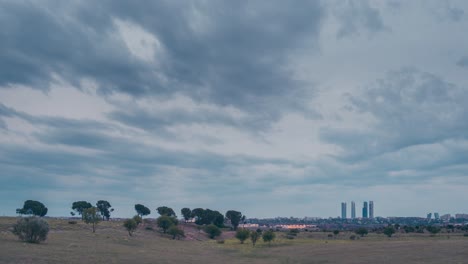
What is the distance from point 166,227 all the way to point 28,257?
9158cm

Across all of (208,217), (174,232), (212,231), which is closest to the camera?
(174,232)

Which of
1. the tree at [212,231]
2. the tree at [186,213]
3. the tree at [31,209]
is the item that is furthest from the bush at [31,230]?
the tree at [186,213]

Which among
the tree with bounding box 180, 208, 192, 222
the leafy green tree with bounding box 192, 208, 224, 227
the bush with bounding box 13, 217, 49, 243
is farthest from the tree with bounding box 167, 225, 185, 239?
the bush with bounding box 13, 217, 49, 243

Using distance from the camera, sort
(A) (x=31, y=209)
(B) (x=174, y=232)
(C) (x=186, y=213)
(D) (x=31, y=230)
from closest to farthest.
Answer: (D) (x=31, y=230) < (B) (x=174, y=232) < (A) (x=31, y=209) < (C) (x=186, y=213)

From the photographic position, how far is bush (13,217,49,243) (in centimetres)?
6450

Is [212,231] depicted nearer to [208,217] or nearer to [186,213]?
[208,217]

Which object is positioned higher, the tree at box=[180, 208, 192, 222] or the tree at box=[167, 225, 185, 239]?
the tree at box=[180, 208, 192, 222]

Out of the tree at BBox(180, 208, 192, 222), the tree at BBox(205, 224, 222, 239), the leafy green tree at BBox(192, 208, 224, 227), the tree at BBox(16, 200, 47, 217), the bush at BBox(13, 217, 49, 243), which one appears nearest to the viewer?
the bush at BBox(13, 217, 49, 243)

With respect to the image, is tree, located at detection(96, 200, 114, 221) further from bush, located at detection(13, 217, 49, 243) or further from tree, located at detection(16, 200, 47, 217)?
bush, located at detection(13, 217, 49, 243)

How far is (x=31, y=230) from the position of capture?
212 ft

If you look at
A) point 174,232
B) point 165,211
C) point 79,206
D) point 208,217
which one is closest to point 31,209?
point 79,206

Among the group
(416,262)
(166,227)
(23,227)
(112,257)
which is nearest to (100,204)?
(166,227)

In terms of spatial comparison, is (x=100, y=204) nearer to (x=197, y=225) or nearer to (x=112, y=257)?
(x=197, y=225)

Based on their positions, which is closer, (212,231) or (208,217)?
(212,231)
